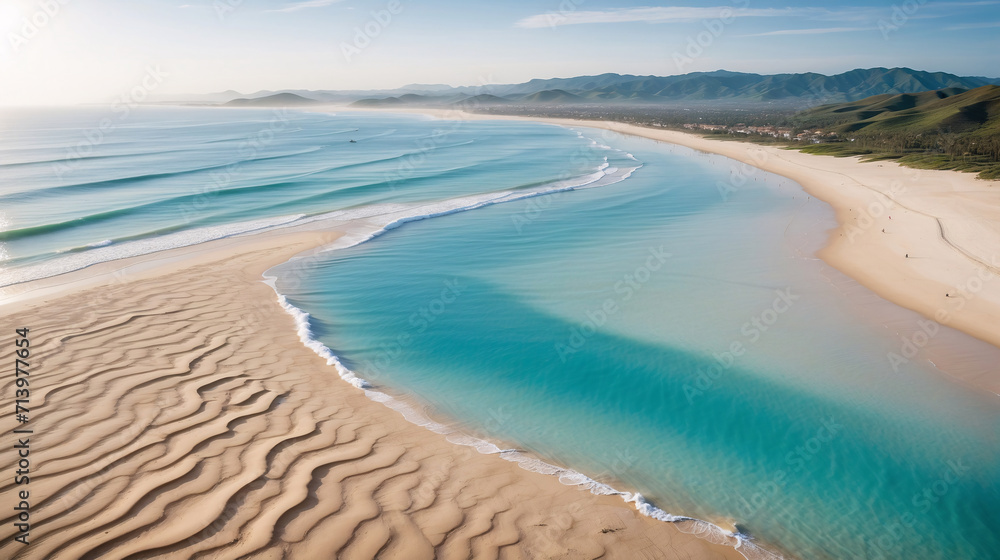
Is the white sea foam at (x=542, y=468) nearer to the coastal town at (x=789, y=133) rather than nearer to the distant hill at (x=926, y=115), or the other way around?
the distant hill at (x=926, y=115)

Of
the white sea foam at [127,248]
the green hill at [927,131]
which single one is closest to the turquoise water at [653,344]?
the white sea foam at [127,248]

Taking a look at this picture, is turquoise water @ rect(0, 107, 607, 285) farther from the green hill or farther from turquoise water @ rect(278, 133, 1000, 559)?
the green hill

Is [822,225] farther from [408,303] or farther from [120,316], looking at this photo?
[120,316]

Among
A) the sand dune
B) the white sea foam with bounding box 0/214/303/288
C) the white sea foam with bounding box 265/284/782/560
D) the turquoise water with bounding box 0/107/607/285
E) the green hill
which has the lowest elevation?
the white sea foam with bounding box 265/284/782/560

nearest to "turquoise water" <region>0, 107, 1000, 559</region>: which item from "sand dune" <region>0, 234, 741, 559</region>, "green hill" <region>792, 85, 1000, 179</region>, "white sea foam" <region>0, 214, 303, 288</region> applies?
"white sea foam" <region>0, 214, 303, 288</region>

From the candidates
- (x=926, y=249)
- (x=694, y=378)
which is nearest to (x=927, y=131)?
(x=926, y=249)

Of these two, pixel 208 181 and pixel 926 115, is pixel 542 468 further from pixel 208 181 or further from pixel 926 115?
pixel 926 115
